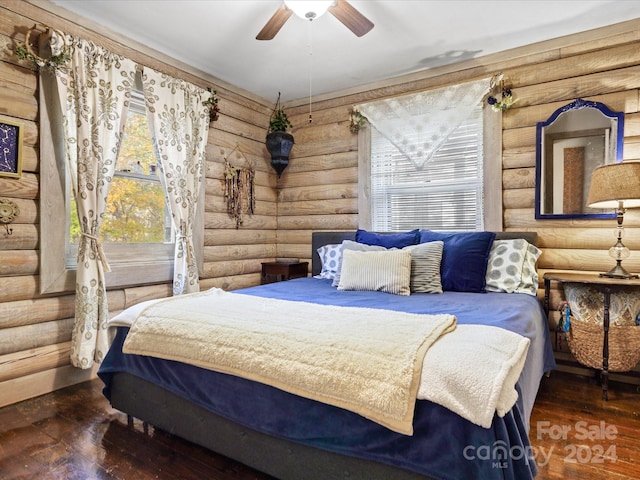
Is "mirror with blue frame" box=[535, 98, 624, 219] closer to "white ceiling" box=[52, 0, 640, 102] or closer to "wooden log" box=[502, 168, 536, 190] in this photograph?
"wooden log" box=[502, 168, 536, 190]

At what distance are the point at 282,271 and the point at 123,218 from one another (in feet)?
5.14

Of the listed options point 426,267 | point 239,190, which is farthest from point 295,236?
point 426,267

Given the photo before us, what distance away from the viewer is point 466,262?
9.09ft

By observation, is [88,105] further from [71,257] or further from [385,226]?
[385,226]

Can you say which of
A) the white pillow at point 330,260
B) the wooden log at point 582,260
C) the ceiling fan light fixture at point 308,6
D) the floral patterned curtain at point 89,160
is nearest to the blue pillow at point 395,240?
the white pillow at point 330,260

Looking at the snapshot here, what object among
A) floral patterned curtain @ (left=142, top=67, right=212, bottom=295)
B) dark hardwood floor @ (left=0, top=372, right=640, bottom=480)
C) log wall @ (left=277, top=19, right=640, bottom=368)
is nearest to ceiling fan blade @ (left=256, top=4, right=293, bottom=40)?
floral patterned curtain @ (left=142, top=67, right=212, bottom=295)

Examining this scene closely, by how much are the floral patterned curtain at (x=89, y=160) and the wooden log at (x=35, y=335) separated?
134 millimetres

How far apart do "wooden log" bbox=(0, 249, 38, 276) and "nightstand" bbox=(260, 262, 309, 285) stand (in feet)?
6.68

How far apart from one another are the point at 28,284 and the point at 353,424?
7.70 ft

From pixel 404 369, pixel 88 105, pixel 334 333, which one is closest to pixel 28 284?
pixel 88 105

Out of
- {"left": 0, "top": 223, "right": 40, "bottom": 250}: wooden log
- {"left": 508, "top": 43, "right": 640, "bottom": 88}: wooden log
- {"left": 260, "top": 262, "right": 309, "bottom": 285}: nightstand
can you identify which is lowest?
{"left": 260, "top": 262, "right": 309, "bottom": 285}: nightstand

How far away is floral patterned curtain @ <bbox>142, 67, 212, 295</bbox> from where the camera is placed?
10.3ft

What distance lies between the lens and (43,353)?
253cm

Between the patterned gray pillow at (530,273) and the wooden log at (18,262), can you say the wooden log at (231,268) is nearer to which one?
the wooden log at (18,262)
